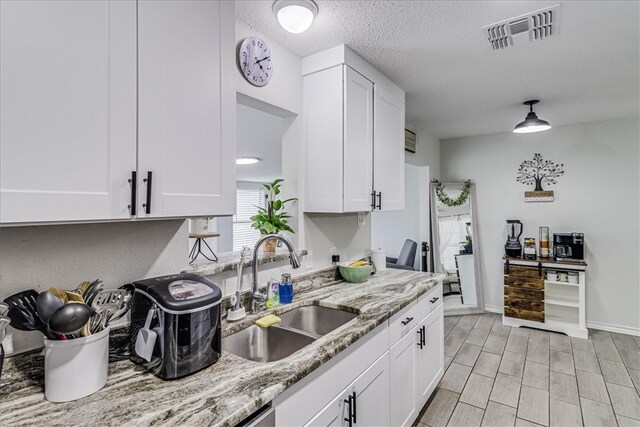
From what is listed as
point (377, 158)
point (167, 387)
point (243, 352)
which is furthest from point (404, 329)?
point (167, 387)

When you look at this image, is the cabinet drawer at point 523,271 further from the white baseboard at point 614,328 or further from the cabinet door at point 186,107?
the cabinet door at point 186,107

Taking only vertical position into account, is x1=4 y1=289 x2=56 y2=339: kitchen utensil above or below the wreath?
below

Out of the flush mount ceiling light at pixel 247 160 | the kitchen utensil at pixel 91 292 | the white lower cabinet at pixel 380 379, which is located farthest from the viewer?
the flush mount ceiling light at pixel 247 160

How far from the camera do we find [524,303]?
12.6ft

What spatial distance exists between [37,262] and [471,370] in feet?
10.4

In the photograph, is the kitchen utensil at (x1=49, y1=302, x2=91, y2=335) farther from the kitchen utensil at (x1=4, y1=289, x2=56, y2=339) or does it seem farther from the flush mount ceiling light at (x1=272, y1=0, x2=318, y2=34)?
the flush mount ceiling light at (x1=272, y1=0, x2=318, y2=34)

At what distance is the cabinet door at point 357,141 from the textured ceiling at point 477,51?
0.23 m

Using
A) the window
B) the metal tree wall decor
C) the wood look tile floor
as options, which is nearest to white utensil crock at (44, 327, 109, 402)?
the wood look tile floor

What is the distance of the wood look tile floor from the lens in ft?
7.51

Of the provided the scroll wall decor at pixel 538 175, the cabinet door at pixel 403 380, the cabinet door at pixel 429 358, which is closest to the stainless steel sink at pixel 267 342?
the cabinet door at pixel 403 380

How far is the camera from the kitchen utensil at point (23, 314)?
0.94 metres

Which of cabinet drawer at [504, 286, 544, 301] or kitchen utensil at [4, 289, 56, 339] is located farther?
cabinet drawer at [504, 286, 544, 301]

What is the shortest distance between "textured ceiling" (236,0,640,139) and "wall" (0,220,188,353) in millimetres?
1207

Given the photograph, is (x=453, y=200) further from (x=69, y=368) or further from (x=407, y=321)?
(x=69, y=368)
